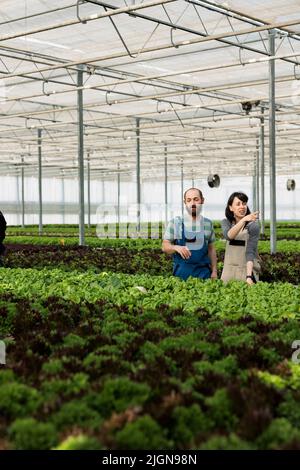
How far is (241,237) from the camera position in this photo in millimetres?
6938

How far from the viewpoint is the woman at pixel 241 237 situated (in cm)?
667

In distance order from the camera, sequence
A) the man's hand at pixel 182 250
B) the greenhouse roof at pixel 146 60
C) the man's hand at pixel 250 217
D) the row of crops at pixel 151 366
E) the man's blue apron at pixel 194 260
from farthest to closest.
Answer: the greenhouse roof at pixel 146 60, the man's blue apron at pixel 194 260, the man's hand at pixel 182 250, the man's hand at pixel 250 217, the row of crops at pixel 151 366

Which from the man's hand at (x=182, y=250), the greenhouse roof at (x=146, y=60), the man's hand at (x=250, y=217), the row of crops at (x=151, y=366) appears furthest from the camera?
the greenhouse roof at (x=146, y=60)

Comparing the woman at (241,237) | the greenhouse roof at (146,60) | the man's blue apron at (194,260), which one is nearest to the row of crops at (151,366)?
the man's blue apron at (194,260)

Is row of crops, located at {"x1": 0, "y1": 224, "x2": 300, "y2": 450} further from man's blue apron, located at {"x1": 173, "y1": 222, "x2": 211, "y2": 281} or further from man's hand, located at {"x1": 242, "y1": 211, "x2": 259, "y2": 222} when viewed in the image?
man's hand, located at {"x1": 242, "y1": 211, "x2": 259, "y2": 222}

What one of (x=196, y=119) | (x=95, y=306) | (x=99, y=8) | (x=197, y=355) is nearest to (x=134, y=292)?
(x=95, y=306)

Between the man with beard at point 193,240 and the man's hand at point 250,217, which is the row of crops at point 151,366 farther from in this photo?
the man's hand at point 250,217

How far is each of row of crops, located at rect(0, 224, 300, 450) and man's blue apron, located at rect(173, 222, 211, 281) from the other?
0.54 feet

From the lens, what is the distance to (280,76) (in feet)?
62.8

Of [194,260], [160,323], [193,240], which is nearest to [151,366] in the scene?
[160,323]

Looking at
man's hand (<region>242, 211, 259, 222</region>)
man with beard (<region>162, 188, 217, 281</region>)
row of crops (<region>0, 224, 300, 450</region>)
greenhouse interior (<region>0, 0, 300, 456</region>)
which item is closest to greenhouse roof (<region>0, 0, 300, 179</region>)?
greenhouse interior (<region>0, 0, 300, 456</region>)

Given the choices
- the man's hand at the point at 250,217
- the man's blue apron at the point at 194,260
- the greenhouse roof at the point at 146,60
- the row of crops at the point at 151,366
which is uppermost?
the greenhouse roof at the point at 146,60
